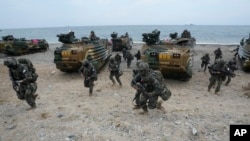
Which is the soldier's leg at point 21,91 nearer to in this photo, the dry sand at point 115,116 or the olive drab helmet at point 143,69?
the dry sand at point 115,116

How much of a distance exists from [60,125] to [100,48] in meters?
A: 10.2

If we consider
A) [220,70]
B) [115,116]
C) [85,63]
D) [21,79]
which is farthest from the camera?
[220,70]

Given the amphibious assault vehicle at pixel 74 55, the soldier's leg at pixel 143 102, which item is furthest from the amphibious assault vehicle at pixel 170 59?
the soldier's leg at pixel 143 102

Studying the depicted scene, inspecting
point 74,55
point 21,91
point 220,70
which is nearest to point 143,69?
point 21,91

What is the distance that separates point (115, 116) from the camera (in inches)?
327

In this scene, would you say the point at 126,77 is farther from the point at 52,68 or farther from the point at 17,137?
the point at 17,137

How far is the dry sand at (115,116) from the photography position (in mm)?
7090

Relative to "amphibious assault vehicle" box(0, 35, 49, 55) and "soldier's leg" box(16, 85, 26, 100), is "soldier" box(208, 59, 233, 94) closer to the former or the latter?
"soldier's leg" box(16, 85, 26, 100)

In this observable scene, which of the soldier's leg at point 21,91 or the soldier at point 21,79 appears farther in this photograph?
the soldier's leg at point 21,91

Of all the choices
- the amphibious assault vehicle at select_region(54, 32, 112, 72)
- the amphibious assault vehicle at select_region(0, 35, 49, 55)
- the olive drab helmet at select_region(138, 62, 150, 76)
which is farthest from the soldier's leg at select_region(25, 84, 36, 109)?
the amphibious assault vehicle at select_region(0, 35, 49, 55)

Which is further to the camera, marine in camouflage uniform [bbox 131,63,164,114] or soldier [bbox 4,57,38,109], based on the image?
soldier [bbox 4,57,38,109]

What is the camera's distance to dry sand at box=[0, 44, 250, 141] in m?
7.09

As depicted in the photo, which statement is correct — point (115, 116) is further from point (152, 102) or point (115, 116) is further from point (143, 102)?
point (152, 102)

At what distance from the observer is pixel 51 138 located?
7.00 m
